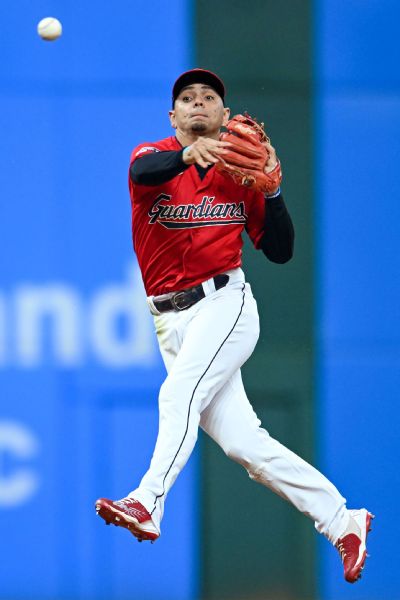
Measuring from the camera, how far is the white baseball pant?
463 cm

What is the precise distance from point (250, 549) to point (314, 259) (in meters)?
1.47

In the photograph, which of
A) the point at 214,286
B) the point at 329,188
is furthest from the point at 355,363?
the point at 214,286

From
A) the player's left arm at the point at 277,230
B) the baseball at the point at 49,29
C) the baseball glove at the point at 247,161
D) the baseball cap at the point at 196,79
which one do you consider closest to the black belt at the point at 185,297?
the player's left arm at the point at 277,230

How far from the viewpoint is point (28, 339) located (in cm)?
643

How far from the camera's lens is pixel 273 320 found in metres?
6.52

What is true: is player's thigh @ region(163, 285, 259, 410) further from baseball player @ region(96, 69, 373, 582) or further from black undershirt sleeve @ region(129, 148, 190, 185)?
black undershirt sleeve @ region(129, 148, 190, 185)

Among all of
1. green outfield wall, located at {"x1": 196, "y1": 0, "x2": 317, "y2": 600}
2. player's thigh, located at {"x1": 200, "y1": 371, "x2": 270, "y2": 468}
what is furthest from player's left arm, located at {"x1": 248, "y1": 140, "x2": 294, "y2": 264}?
green outfield wall, located at {"x1": 196, "y1": 0, "x2": 317, "y2": 600}

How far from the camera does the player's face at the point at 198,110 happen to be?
483 centimetres

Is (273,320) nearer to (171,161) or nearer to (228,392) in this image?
(228,392)

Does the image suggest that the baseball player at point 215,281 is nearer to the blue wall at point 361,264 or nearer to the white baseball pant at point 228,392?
the white baseball pant at point 228,392

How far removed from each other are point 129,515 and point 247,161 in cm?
129

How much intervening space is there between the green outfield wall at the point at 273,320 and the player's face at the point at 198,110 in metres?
1.60

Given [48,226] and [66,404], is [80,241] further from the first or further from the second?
[66,404]

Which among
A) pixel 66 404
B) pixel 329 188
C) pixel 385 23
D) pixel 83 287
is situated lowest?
pixel 66 404
